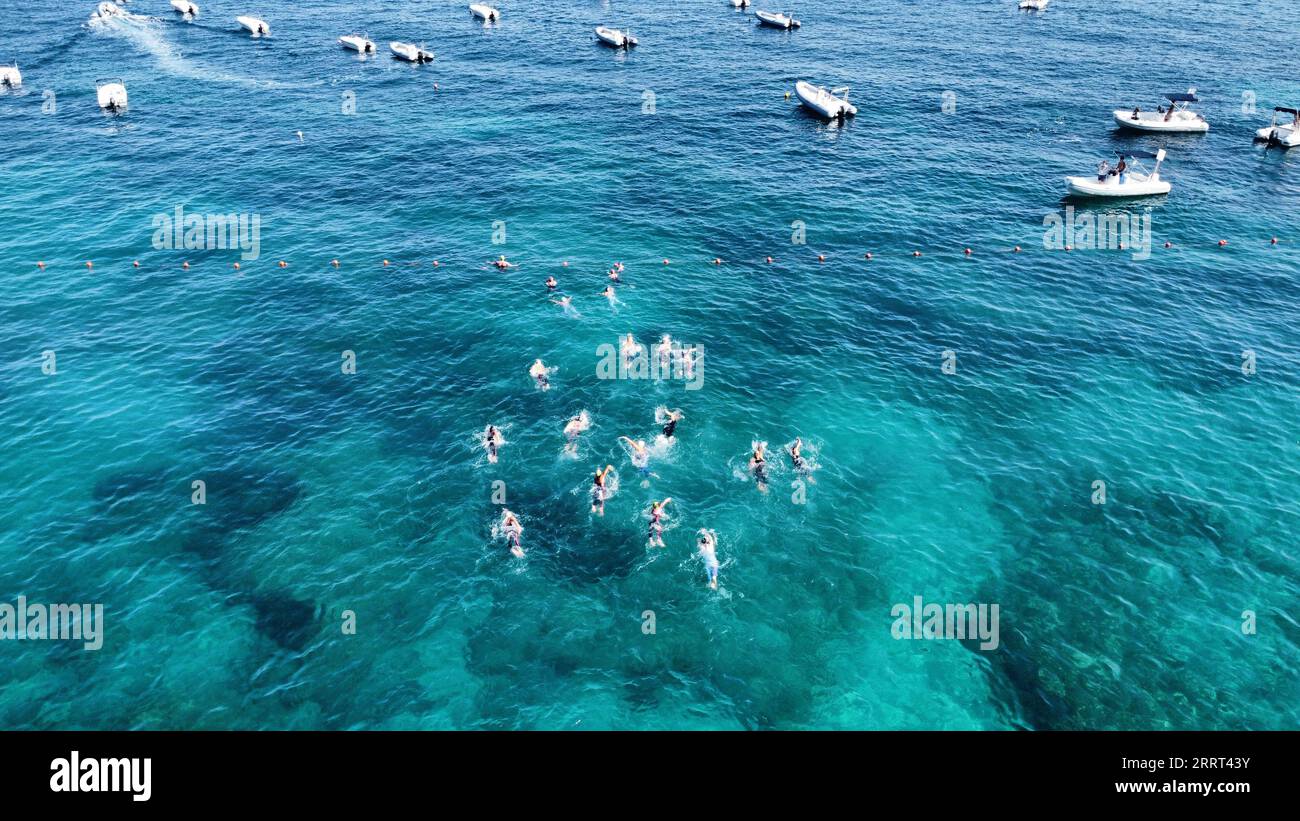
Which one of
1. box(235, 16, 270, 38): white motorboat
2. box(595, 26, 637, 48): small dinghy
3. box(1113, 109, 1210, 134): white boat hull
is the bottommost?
box(1113, 109, 1210, 134): white boat hull

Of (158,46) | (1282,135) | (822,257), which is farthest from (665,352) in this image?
(158,46)

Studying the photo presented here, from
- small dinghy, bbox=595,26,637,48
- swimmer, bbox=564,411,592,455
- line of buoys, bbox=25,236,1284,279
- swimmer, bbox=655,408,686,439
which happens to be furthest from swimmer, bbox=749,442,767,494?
small dinghy, bbox=595,26,637,48

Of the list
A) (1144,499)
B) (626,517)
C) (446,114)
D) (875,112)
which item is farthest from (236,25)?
(1144,499)

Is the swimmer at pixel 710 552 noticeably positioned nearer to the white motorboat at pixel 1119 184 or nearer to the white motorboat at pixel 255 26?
the white motorboat at pixel 1119 184

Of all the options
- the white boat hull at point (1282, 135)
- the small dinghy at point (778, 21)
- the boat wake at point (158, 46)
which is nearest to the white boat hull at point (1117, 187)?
the white boat hull at point (1282, 135)

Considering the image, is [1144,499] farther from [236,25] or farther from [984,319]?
[236,25]

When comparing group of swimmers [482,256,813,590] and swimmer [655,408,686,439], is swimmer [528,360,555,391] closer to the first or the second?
group of swimmers [482,256,813,590]

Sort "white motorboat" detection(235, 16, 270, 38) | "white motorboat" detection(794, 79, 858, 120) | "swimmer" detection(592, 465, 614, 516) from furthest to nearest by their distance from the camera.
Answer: "white motorboat" detection(235, 16, 270, 38) < "white motorboat" detection(794, 79, 858, 120) < "swimmer" detection(592, 465, 614, 516)

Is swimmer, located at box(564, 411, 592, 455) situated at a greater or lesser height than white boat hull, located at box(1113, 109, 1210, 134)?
lesser
